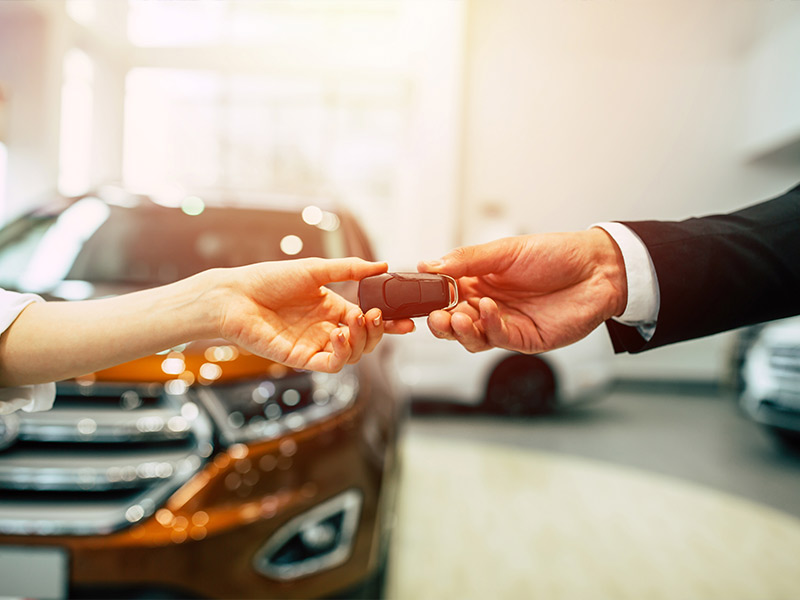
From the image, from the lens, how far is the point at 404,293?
581 millimetres

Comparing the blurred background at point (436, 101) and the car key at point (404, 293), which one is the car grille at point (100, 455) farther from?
the car key at point (404, 293)

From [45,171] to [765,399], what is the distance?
3329mm

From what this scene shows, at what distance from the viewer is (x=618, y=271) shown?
69 centimetres

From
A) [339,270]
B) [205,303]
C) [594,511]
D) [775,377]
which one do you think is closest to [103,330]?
[205,303]

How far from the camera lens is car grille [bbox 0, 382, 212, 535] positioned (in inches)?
A: 37.8

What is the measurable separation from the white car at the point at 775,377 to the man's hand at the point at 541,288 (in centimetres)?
276

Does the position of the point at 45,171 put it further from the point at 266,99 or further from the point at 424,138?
the point at 424,138

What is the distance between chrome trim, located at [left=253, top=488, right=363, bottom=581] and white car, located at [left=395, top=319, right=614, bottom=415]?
7.95 ft

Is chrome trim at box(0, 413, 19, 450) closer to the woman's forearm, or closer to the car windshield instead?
the car windshield

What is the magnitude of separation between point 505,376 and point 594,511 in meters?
1.41

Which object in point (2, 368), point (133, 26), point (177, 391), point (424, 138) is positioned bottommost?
point (177, 391)

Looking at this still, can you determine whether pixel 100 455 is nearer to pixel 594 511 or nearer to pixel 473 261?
pixel 473 261

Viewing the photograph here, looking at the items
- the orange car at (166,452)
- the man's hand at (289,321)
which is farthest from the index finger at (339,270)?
the orange car at (166,452)

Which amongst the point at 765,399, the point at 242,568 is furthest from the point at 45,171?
the point at 765,399
